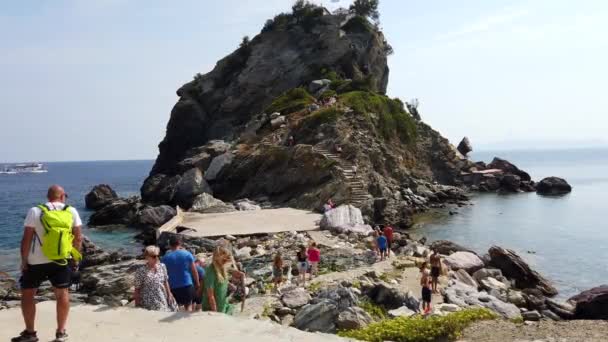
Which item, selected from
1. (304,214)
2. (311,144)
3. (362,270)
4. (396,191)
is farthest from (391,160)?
(362,270)

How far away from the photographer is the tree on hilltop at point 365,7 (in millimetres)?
85188

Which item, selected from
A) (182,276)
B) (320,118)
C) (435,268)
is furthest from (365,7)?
(182,276)

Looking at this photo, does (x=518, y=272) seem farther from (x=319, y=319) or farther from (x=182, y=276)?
(x=182, y=276)

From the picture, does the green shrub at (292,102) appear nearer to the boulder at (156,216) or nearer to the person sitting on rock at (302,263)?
the boulder at (156,216)

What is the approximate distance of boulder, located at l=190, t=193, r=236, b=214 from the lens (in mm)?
35531

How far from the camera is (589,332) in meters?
12.9

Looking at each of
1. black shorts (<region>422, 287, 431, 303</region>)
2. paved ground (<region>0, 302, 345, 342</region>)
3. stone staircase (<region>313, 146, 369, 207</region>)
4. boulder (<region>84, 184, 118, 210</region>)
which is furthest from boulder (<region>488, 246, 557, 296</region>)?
boulder (<region>84, 184, 118, 210</region>)

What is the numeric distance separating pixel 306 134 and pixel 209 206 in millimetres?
12675

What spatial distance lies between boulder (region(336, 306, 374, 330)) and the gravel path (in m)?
2.20

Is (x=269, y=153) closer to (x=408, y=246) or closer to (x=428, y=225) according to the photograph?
(x=428, y=225)

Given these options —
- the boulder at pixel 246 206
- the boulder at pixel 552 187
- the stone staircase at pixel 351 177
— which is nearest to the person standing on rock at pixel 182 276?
the boulder at pixel 246 206

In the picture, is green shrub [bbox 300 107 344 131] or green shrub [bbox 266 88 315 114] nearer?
green shrub [bbox 300 107 344 131]

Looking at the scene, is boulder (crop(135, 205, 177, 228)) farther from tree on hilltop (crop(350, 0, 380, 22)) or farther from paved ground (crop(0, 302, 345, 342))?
tree on hilltop (crop(350, 0, 380, 22))

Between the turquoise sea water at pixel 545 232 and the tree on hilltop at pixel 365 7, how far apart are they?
38.3 meters
